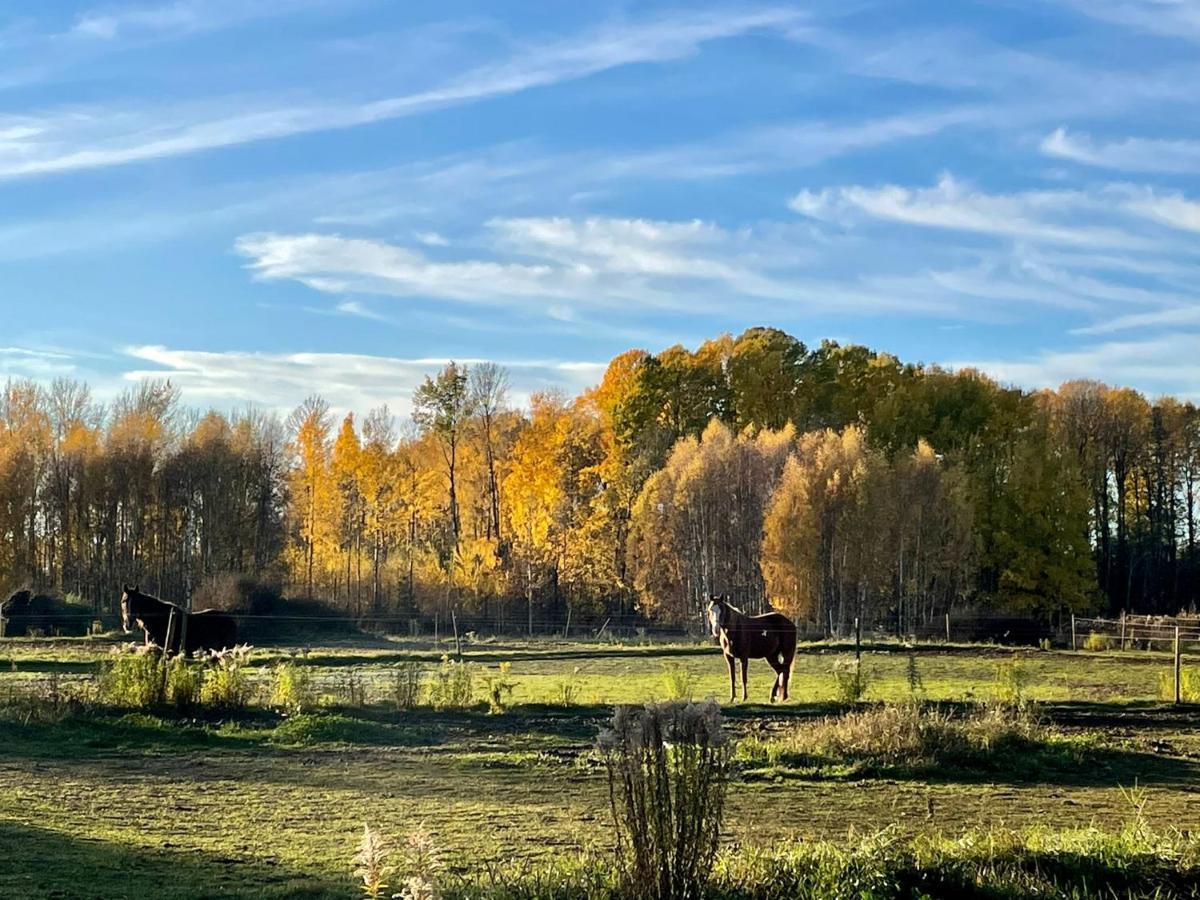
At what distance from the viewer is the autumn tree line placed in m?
49.9

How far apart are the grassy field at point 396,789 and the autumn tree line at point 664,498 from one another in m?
28.6

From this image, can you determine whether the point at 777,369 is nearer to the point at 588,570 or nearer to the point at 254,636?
the point at 588,570

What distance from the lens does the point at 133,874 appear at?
26.2 ft

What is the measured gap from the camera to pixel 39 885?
24.6 ft

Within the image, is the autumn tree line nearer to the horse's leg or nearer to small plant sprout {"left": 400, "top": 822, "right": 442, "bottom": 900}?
the horse's leg

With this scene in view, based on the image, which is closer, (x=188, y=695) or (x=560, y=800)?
(x=560, y=800)

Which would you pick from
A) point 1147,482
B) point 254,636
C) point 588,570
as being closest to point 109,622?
point 254,636

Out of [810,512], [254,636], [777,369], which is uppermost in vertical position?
[777,369]

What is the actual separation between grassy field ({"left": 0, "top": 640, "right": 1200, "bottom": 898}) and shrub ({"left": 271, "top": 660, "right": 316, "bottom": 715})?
0.40 m

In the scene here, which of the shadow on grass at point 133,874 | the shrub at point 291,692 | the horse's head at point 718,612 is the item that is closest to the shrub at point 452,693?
the shrub at point 291,692

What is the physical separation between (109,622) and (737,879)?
1594 inches

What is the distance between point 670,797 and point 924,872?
2.06 metres

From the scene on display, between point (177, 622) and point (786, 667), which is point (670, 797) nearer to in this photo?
point (786, 667)

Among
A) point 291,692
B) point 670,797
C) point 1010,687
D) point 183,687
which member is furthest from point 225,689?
point 670,797
